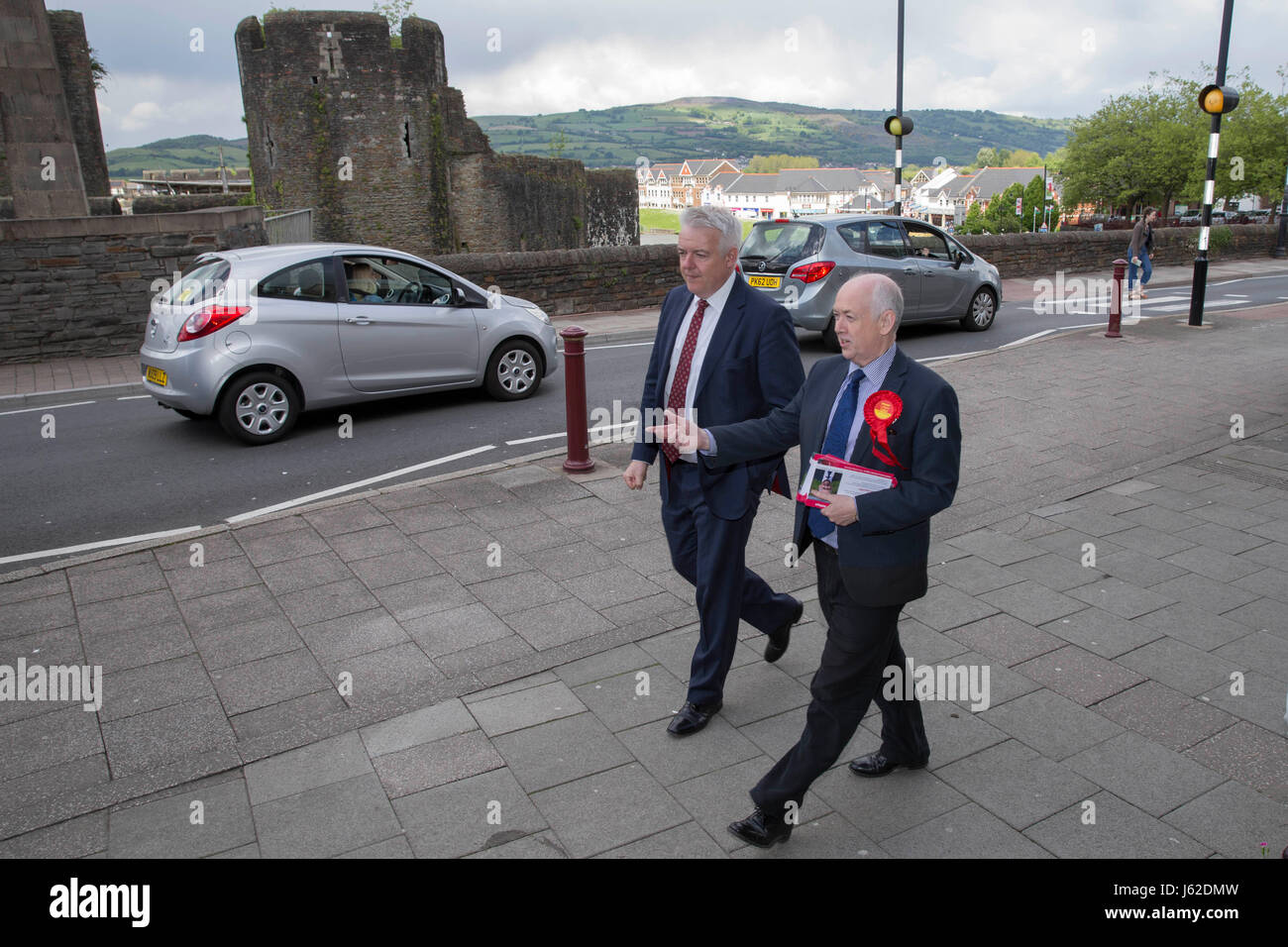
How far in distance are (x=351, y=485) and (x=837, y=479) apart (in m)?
5.13

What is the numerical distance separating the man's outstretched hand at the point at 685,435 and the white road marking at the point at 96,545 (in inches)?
160

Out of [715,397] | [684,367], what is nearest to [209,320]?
[684,367]

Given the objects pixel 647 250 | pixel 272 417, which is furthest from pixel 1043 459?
pixel 647 250

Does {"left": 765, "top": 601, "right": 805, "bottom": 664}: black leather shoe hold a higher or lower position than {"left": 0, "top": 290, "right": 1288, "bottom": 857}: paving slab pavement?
higher

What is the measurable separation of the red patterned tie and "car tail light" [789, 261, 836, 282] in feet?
29.7

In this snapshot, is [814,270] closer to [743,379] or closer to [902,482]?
[743,379]

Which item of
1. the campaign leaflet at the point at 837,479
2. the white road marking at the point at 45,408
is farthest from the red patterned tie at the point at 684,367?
the white road marking at the point at 45,408

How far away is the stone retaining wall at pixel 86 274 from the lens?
13.0m

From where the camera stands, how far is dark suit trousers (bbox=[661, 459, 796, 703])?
3.81 metres

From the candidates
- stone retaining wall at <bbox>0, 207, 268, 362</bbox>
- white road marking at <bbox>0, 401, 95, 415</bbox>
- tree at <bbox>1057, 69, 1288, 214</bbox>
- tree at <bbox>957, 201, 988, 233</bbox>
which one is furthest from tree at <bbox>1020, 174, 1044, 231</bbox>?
Answer: white road marking at <bbox>0, 401, 95, 415</bbox>

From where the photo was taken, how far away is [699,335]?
3871 mm

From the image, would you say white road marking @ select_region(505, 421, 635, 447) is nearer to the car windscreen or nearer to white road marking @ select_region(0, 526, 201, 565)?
white road marking @ select_region(0, 526, 201, 565)

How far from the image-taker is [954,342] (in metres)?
13.7
